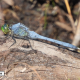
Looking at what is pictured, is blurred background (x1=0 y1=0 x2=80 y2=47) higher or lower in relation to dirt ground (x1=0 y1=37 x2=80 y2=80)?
higher

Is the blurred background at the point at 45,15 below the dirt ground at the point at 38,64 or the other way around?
the other way around

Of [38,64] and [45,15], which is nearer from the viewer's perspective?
[38,64]

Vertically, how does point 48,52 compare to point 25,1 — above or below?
below

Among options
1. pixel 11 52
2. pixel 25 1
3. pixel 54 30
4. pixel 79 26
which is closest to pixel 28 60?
pixel 11 52

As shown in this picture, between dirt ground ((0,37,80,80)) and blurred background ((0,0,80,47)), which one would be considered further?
blurred background ((0,0,80,47))

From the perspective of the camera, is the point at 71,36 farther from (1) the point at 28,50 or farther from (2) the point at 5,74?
(2) the point at 5,74

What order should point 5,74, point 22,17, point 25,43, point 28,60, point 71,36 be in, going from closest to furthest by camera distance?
1. point 5,74
2. point 28,60
3. point 25,43
4. point 71,36
5. point 22,17

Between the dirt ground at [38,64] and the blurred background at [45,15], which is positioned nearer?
the dirt ground at [38,64]

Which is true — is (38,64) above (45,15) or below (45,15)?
below
